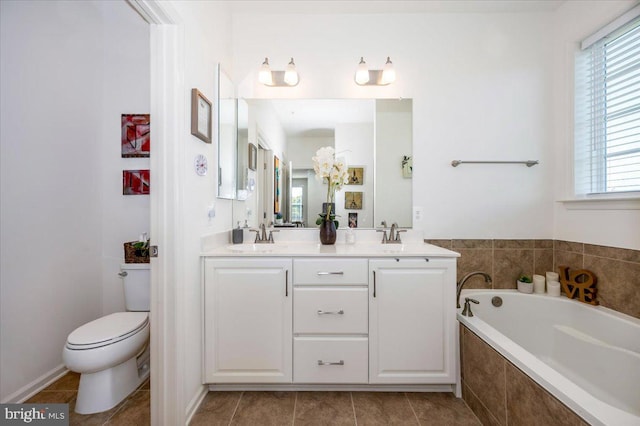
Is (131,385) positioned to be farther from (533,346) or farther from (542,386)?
(533,346)

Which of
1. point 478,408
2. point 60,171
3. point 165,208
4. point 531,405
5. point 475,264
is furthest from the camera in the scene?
point 475,264

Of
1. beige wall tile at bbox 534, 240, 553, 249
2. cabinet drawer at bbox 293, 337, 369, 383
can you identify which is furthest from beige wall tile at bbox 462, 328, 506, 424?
beige wall tile at bbox 534, 240, 553, 249

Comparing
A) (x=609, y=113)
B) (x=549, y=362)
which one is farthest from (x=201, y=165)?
(x=609, y=113)

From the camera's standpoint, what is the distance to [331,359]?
1573 mm

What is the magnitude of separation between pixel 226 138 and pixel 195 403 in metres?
1.66

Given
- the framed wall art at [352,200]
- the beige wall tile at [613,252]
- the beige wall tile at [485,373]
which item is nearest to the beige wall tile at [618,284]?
the beige wall tile at [613,252]

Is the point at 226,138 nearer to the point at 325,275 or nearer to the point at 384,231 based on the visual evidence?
the point at 325,275

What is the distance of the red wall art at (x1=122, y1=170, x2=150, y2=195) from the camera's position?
82.4 inches

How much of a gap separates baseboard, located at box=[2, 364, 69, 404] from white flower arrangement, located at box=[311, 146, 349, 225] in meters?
1.98

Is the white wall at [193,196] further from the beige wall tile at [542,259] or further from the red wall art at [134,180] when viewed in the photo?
the beige wall tile at [542,259]

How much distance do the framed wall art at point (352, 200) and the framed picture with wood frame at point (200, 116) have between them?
3.49 feet

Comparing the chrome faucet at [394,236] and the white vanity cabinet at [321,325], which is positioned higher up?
the chrome faucet at [394,236]

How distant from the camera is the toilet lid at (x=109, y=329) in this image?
56.4 inches

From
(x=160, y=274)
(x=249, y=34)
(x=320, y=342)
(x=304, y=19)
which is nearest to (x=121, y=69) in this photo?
(x=249, y=34)
